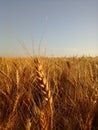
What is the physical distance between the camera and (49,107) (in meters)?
1.42

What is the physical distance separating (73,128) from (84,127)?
0.21 meters

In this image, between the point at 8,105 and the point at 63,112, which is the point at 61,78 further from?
the point at 8,105

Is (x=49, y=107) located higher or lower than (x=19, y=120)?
higher

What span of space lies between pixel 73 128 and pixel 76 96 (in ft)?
0.91

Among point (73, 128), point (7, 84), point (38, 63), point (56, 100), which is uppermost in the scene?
point (38, 63)

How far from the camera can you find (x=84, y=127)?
1.50 metres

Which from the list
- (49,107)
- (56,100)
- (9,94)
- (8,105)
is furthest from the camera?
(56,100)

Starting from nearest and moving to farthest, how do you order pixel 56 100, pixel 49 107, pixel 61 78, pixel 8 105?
pixel 49 107, pixel 8 105, pixel 56 100, pixel 61 78

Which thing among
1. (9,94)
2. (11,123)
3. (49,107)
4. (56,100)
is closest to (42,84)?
(49,107)

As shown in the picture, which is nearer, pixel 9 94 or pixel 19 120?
pixel 19 120

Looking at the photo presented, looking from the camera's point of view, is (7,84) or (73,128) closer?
(73,128)

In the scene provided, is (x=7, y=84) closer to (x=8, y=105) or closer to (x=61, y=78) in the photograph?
(x=8, y=105)

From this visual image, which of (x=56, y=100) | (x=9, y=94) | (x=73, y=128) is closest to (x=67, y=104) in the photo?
(x=56, y=100)

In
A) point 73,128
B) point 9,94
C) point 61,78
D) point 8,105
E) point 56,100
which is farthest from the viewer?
point 61,78
